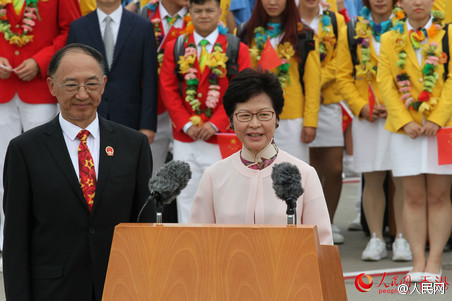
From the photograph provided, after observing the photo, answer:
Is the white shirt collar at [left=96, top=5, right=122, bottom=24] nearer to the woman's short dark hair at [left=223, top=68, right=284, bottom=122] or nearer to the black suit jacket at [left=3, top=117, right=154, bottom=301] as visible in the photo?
the woman's short dark hair at [left=223, top=68, right=284, bottom=122]

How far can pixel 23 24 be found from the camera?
23.7 ft

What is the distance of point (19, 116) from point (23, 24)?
82 cm

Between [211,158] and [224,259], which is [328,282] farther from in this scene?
[211,158]

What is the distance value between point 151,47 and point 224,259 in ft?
14.4

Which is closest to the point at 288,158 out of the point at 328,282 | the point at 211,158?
the point at 328,282

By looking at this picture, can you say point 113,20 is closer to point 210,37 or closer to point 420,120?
point 210,37

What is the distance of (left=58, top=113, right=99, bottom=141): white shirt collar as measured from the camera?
13.1 ft

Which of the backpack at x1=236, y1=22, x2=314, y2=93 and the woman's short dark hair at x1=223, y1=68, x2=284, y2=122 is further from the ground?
the backpack at x1=236, y1=22, x2=314, y2=93

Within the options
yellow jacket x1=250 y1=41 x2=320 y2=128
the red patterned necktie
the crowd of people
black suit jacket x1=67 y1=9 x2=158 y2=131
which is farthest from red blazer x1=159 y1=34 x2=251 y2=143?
the red patterned necktie

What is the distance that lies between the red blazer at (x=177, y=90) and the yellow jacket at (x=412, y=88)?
3.88ft

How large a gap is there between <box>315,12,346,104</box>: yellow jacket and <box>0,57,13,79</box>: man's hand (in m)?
3.07

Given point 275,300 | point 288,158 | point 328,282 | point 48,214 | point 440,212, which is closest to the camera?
point 275,300

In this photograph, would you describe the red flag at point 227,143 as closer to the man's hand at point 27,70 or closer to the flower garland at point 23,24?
the man's hand at point 27,70

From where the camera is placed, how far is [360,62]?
7965 mm
